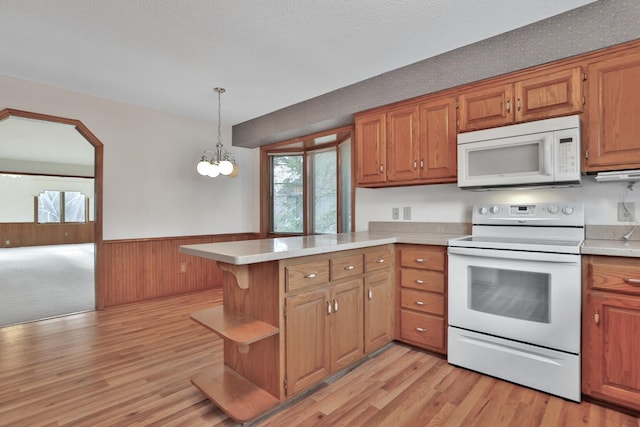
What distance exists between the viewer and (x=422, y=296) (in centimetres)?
259


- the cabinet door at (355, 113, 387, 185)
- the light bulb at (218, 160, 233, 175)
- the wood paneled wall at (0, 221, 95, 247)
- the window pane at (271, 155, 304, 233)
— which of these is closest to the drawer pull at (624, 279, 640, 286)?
the cabinet door at (355, 113, 387, 185)

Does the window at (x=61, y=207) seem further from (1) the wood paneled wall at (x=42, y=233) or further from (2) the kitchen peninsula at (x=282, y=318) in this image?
(2) the kitchen peninsula at (x=282, y=318)

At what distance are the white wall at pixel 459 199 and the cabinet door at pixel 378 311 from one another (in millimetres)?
858

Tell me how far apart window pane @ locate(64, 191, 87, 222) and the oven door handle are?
12354 mm

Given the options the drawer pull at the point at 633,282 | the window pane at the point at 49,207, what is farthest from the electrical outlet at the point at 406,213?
the window pane at the point at 49,207

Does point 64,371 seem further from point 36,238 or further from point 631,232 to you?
point 36,238

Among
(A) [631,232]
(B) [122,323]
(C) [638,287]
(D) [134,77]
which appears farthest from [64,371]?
(A) [631,232]

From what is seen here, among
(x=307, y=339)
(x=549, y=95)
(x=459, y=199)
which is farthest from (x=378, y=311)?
(x=549, y=95)

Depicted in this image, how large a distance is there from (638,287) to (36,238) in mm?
13617

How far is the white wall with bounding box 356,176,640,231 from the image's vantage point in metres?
2.19

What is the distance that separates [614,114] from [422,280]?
1631 millimetres

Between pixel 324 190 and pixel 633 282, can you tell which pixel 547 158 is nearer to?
pixel 633 282

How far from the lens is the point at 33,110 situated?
3.31 meters

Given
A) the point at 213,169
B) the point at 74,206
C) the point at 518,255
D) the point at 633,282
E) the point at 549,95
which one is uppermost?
the point at 549,95
